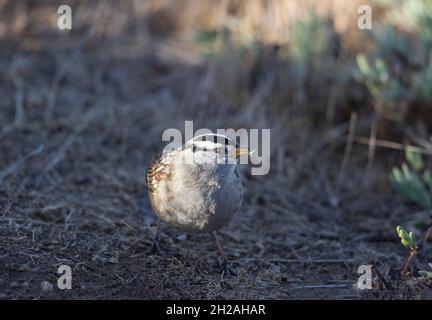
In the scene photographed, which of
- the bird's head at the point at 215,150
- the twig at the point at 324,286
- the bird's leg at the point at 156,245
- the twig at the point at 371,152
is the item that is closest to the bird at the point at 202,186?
the bird's head at the point at 215,150

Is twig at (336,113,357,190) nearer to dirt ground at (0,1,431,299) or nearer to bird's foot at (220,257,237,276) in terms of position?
dirt ground at (0,1,431,299)

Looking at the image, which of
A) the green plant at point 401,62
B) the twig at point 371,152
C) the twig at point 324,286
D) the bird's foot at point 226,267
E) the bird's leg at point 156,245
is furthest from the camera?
the twig at point 371,152

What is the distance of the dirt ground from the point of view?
15.9 ft

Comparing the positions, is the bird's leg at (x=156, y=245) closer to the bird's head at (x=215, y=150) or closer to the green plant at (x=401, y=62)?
the bird's head at (x=215, y=150)

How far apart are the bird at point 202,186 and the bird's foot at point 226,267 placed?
1.21 feet

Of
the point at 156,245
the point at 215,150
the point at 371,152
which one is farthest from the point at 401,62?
the point at 156,245

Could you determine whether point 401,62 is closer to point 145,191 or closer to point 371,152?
point 371,152

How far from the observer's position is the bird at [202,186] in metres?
4.89

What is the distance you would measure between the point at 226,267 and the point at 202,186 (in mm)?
746

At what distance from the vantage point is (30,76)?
8.67 metres

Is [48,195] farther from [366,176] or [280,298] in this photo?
[366,176]
